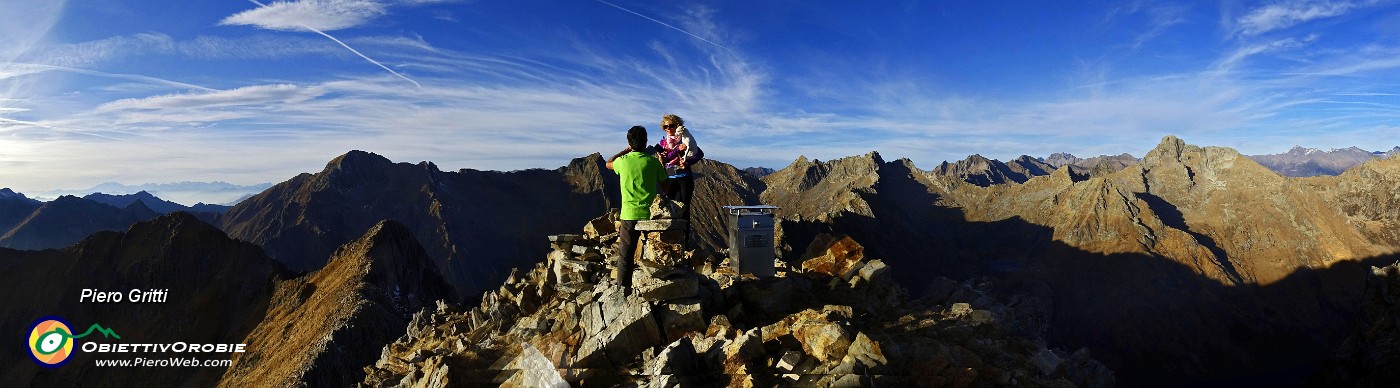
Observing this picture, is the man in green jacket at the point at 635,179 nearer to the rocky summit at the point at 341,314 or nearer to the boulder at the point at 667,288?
the boulder at the point at 667,288

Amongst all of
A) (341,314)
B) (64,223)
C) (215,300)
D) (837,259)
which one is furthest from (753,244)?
(64,223)

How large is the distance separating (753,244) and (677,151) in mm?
2385

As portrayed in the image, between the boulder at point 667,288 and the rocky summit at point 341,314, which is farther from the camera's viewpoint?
the rocky summit at point 341,314

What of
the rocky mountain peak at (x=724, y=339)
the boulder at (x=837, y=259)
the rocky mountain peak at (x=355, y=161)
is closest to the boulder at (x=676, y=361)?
the rocky mountain peak at (x=724, y=339)

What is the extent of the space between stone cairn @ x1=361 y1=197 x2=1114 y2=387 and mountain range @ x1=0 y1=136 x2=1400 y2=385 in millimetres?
82927

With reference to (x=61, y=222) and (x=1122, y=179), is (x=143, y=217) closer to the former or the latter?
(x=61, y=222)

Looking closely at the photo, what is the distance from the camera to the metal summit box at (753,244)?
11.8 meters

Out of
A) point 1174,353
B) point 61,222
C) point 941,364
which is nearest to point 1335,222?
point 1174,353

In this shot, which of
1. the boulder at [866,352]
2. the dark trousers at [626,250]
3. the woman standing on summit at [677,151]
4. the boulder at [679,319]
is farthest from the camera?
the woman standing on summit at [677,151]

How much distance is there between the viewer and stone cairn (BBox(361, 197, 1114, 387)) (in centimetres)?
801

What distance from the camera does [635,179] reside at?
33.1 feet

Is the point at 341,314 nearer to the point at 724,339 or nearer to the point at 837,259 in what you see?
the point at 837,259

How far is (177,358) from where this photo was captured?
55.0 meters

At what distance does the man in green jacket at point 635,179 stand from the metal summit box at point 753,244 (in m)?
2.16
